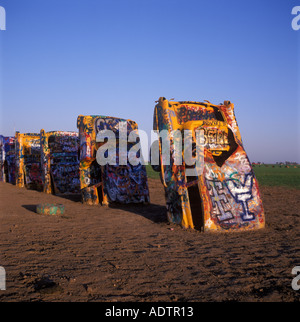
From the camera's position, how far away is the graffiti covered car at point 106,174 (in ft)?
29.2

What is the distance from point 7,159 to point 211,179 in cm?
1583

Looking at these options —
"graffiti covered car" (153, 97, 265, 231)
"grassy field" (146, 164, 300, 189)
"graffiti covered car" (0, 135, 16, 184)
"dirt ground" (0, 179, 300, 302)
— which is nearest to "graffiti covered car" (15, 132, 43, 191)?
"graffiti covered car" (0, 135, 16, 184)

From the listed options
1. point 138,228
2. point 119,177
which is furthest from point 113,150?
point 138,228

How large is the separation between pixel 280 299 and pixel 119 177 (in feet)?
21.5

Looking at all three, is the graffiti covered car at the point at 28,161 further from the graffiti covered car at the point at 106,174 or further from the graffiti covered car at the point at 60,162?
the graffiti covered car at the point at 106,174

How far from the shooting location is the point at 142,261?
150 inches

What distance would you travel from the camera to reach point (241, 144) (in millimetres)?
6160

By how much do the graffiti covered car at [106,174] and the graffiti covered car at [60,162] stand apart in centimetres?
288

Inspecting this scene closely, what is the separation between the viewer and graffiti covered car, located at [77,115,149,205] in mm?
8906

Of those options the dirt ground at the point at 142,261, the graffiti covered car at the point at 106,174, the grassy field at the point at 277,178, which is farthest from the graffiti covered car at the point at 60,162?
the grassy field at the point at 277,178

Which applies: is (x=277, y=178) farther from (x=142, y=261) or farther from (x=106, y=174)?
(x=142, y=261)

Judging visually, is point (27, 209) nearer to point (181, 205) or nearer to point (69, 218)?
point (69, 218)

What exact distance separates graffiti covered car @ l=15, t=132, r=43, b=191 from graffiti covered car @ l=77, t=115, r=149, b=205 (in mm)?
5996

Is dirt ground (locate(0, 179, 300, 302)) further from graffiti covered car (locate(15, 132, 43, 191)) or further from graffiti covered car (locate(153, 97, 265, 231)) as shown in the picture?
graffiti covered car (locate(15, 132, 43, 191))
